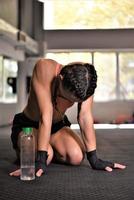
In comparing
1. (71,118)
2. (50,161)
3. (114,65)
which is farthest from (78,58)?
(50,161)

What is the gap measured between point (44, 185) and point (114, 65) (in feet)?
29.2

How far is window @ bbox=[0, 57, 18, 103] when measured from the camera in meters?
7.90

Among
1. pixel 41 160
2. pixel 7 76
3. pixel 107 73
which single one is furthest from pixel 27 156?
pixel 107 73

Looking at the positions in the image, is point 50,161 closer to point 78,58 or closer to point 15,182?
point 15,182

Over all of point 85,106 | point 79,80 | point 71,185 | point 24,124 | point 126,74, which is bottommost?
point 71,185

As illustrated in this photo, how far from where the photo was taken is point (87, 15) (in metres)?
10.6

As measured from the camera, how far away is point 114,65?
417 inches

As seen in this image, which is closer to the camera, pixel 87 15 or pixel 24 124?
pixel 24 124

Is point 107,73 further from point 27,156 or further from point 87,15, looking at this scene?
point 27,156

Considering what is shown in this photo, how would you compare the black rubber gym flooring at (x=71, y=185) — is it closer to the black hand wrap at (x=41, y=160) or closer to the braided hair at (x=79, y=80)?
the black hand wrap at (x=41, y=160)

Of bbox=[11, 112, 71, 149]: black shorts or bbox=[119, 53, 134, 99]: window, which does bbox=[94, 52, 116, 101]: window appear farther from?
bbox=[11, 112, 71, 149]: black shorts

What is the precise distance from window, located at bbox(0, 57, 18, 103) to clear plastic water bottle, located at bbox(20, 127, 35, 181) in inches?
223

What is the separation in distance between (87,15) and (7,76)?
342 centimetres

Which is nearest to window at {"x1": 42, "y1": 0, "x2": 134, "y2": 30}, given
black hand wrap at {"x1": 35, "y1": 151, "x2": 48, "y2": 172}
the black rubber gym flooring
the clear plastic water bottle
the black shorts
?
the black shorts
